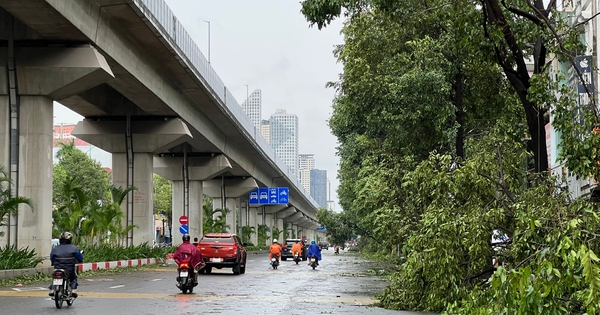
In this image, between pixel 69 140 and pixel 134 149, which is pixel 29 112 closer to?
pixel 134 149

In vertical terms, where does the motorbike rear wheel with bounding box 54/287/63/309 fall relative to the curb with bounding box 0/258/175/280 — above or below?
below

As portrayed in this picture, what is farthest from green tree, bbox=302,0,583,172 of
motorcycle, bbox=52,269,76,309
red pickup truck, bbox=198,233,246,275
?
red pickup truck, bbox=198,233,246,275

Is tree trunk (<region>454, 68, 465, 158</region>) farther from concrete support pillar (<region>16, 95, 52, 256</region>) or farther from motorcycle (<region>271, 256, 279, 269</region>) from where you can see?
motorcycle (<region>271, 256, 279, 269</region>)

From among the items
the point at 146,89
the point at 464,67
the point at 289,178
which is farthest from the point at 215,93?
the point at 289,178

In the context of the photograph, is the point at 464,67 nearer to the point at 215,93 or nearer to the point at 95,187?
the point at 215,93

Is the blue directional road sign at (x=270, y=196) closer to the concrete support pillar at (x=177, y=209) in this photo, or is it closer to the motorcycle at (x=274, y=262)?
the concrete support pillar at (x=177, y=209)

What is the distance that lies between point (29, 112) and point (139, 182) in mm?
16633

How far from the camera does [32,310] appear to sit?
15234 millimetres

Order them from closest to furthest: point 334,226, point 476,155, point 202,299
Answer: point 476,155 → point 202,299 → point 334,226

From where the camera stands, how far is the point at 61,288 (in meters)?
15.8

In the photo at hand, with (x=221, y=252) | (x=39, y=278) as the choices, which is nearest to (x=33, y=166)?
(x=39, y=278)

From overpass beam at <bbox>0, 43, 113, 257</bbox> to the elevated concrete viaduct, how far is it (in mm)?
33

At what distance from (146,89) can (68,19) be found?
Answer: 964 cm

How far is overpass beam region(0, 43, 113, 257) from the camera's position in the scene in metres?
27.1
